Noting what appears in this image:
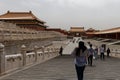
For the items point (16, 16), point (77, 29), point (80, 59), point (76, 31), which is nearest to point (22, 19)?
point (16, 16)

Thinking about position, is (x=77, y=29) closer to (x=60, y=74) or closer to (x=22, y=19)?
(x=22, y=19)

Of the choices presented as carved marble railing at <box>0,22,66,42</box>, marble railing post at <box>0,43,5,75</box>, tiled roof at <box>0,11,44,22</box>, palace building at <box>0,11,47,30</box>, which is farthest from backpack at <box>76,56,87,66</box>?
tiled roof at <box>0,11,44,22</box>

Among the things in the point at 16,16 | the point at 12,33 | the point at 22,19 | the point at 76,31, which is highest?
the point at 16,16

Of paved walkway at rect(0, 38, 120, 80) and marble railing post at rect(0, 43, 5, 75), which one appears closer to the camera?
paved walkway at rect(0, 38, 120, 80)

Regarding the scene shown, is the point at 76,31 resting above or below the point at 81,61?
below

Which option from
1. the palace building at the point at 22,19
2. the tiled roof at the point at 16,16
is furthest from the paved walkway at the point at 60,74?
the tiled roof at the point at 16,16

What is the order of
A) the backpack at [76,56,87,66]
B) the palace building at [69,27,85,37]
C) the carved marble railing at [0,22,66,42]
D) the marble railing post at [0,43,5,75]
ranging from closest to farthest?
1. the backpack at [76,56,87,66]
2. the marble railing post at [0,43,5,75]
3. the carved marble railing at [0,22,66,42]
4. the palace building at [69,27,85,37]

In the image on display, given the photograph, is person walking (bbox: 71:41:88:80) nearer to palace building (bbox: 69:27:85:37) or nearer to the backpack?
the backpack

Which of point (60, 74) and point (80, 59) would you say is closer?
point (80, 59)

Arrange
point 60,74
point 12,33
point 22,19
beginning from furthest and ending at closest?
point 22,19, point 12,33, point 60,74

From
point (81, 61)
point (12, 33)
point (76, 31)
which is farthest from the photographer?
point (76, 31)

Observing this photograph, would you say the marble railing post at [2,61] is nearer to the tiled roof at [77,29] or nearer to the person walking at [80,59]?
the person walking at [80,59]

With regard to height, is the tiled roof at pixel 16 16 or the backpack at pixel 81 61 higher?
the tiled roof at pixel 16 16

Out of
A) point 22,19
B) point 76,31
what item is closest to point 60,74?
point 22,19
